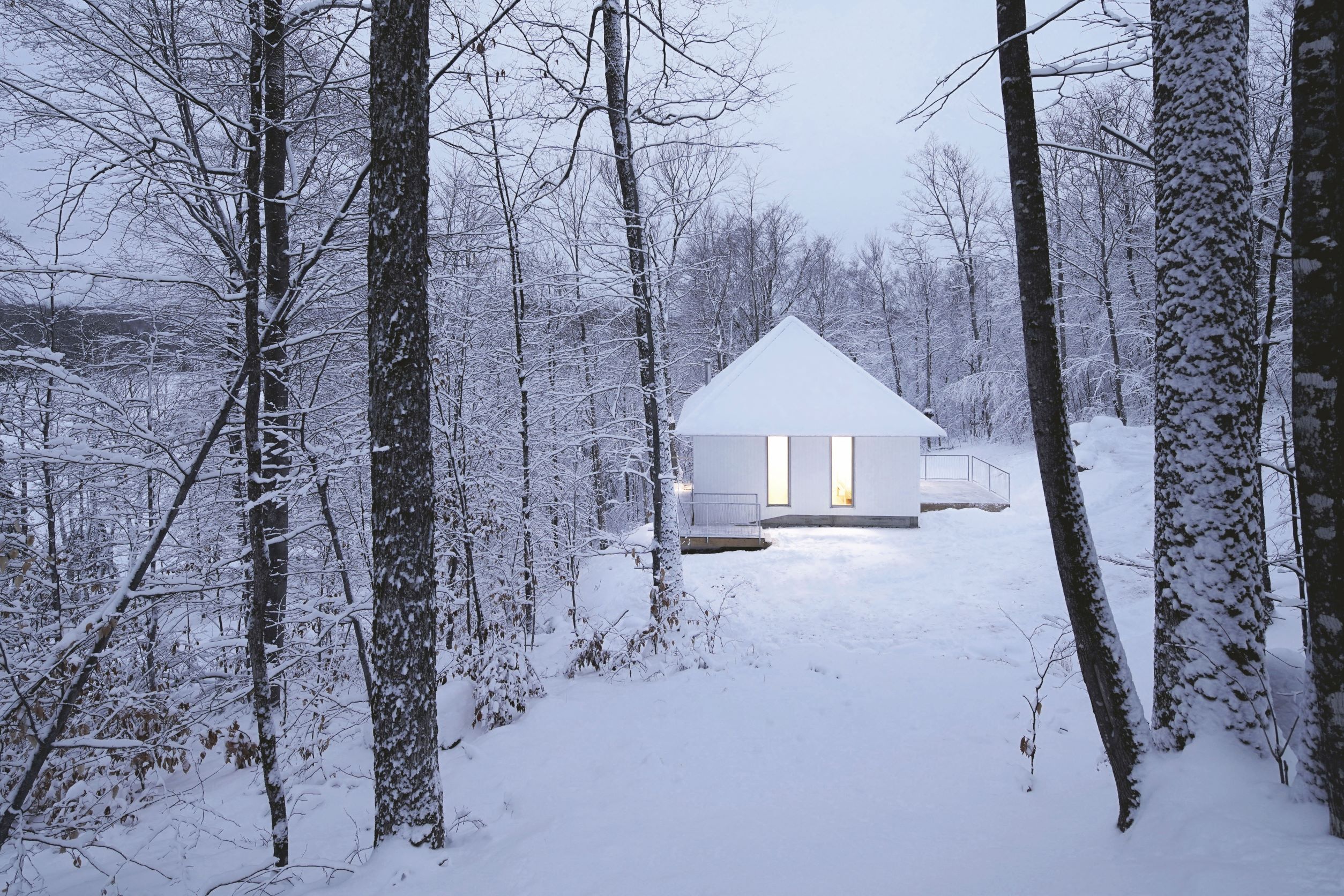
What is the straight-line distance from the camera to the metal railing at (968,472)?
2052 cm

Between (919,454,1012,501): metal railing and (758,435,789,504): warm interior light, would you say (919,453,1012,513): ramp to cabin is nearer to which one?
(919,454,1012,501): metal railing

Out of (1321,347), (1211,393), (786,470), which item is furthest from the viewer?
(786,470)

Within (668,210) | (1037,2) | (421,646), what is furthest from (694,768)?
(668,210)

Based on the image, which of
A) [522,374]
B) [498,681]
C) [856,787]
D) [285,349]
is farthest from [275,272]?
[856,787]

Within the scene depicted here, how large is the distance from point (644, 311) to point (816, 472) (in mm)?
9042

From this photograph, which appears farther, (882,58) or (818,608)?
(818,608)

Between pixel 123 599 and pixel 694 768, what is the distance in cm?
406

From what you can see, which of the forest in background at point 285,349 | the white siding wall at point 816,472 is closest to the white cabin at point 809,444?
the white siding wall at point 816,472

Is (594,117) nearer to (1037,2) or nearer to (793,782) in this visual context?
(1037,2)

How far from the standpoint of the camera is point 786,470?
1673cm

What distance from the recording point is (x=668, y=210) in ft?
30.5

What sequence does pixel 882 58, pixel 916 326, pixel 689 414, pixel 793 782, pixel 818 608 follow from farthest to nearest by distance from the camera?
pixel 916 326 → pixel 689 414 → pixel 818 608 → pixel 882 58 → pixel 793 782

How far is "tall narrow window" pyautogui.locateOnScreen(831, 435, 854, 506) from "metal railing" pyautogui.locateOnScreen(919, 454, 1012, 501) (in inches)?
204

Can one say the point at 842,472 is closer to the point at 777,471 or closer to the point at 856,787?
the point at 777,471
